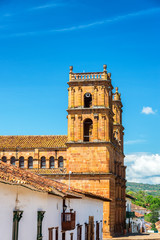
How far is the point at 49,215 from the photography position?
19.2 meters

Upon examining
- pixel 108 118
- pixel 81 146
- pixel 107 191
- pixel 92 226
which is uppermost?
pixel 108 118

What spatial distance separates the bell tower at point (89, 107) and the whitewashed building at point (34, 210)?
1994cm

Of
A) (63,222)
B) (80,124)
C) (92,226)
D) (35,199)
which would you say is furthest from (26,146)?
(35,199)

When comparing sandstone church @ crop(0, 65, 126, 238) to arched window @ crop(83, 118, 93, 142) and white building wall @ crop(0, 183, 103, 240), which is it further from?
white building wall @ crop(0, 183, 103, 240)

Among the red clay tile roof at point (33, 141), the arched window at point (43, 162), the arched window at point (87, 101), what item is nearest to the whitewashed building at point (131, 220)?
the arched window at point (43, 162)

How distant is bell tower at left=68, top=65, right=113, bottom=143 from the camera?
152ft

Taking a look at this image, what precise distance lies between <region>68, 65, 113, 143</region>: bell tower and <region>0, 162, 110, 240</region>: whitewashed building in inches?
785

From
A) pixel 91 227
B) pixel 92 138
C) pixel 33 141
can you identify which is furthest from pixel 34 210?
pixel 33 141

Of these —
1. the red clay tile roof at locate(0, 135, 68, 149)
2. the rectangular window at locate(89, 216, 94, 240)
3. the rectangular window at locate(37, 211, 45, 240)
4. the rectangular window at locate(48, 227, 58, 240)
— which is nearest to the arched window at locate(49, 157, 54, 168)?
the red clay tile roof at locate(0, 135, 68, 149)

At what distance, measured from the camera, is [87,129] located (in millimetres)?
48125

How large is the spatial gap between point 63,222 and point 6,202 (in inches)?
281

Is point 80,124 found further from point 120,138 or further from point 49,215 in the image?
point 49,215

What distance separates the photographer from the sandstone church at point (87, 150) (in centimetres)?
4494

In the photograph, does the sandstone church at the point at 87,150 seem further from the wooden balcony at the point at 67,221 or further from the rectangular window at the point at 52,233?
the rectangular window at the point at 52,233
